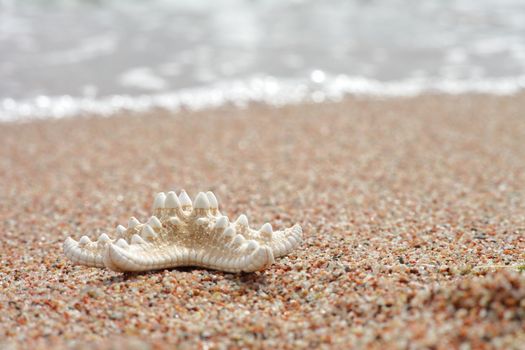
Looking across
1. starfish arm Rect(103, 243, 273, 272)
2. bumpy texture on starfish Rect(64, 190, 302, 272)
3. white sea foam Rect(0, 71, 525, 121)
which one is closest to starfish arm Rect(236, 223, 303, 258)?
bumpy texture on starfish Rect(64, 190, 302, 272)

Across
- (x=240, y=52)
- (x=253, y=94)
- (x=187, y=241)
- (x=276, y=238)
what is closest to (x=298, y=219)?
(x=276, y=238)

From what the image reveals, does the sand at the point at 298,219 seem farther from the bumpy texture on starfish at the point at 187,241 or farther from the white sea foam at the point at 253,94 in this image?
the white sea foam at the point at 253,94

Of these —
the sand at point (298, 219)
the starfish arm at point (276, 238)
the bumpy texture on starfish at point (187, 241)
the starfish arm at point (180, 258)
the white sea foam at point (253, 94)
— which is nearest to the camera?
the sand at point (298, 219)

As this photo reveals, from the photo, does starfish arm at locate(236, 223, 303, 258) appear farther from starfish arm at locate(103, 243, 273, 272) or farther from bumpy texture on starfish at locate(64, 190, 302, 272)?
starfish arm at locate(103, 243, 273, 272)

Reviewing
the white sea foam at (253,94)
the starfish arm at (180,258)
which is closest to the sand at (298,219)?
the starfish arm at (180,258)

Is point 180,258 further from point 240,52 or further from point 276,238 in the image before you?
point 240,52

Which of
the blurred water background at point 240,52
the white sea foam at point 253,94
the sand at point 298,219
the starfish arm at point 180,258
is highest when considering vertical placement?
the blurred water background at point 240,52
